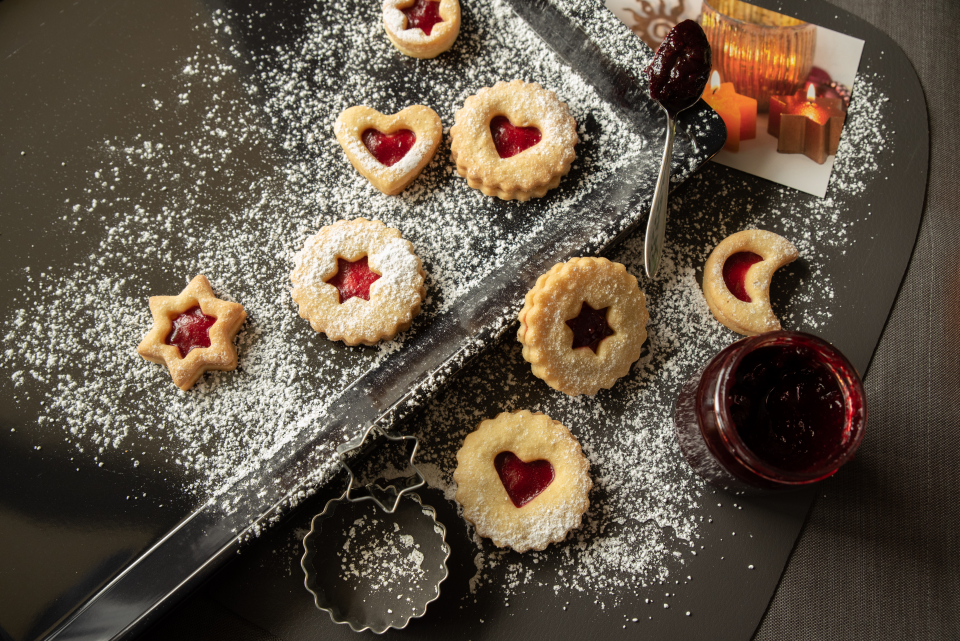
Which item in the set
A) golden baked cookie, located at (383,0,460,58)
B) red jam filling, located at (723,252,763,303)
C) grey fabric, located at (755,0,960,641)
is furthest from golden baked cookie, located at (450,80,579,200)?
grey fabric, located at (755,0,960,641)

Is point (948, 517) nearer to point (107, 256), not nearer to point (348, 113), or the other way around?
point (348, 113)

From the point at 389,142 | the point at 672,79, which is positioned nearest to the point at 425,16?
the point at 389,142

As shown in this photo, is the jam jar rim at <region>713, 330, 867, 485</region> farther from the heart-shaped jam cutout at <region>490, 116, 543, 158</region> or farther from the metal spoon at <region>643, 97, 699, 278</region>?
the heart-shaped jam cutout at <region>490, 116, 543, 158</region>

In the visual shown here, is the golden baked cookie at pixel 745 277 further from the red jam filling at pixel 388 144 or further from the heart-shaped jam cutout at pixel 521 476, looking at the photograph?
the red jam filling at pixel 388 144

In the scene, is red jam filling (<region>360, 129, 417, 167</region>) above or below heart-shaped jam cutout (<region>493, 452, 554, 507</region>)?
above

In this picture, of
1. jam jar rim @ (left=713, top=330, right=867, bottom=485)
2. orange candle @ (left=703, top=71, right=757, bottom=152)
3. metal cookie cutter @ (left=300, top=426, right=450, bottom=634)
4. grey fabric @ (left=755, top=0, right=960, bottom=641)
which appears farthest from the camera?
orange candle @ (left=703, top=71, right=757, bottom=152)

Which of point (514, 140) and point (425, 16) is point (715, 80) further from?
point (425, 16)

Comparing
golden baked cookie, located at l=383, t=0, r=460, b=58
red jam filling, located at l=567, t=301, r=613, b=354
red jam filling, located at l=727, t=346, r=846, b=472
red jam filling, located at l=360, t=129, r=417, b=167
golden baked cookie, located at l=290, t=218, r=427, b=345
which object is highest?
golden baked cookie, located at l=383, t=0, r=460, b=58
